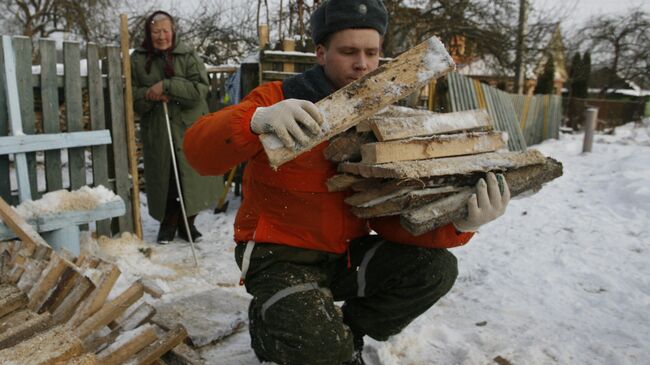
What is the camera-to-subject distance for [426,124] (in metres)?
2.05

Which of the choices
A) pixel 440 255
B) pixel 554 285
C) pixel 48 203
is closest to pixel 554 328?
pixel 554 285

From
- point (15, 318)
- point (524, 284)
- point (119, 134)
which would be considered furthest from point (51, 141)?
point (524, 284)

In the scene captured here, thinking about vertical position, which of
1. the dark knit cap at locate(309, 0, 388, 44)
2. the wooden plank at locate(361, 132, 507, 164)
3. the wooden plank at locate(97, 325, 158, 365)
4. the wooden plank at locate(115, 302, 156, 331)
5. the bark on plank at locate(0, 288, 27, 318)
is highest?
the dark knit cap at locate(309, 0, 388, 44)

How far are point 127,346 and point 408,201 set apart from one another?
1305 millimetres

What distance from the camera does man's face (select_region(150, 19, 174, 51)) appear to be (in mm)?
4254

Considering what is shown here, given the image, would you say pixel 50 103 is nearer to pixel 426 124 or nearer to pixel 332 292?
pixel 332 292

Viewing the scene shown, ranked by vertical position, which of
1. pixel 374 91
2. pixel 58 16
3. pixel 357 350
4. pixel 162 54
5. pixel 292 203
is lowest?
pixel 357 350

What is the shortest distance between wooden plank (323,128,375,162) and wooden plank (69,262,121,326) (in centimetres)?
133

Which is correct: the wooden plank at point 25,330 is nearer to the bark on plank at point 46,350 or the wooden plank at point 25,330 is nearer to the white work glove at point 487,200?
the bark on plank at point 46,350

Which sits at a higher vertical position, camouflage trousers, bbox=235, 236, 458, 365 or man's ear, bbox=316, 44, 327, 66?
man's ear, bbox=316, 44, 327, 66

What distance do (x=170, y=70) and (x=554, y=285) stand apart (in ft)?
11.7

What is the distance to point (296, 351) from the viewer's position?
189 cm

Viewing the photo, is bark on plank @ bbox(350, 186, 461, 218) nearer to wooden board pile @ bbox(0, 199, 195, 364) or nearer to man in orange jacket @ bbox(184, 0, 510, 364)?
man in orange jacket @ bbox(184, 0, 510, 364)

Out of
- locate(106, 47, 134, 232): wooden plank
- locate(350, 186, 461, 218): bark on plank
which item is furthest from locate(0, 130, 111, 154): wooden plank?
locate(350, 186, 461, 218): bark on plank
